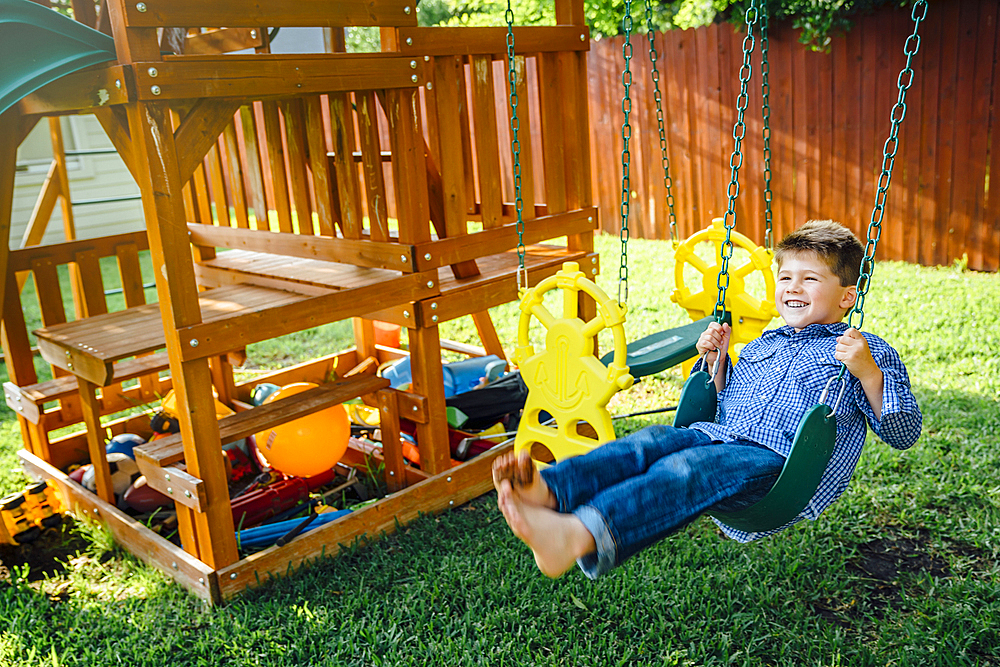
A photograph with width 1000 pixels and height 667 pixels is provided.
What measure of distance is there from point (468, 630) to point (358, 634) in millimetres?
424

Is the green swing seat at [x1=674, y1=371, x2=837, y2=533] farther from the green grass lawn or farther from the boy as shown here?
the green grass lawn

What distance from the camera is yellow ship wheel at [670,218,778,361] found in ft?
12.1

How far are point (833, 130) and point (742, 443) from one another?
660 cm

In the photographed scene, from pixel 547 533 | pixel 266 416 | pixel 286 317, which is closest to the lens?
pixel 547 533

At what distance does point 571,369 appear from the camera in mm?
3318

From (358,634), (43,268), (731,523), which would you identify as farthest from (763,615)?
(43,268)

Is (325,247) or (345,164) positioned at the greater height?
(345,164)

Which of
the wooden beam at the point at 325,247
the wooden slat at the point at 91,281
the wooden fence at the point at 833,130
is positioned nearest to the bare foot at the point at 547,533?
the wooden beam at the point at 325,247

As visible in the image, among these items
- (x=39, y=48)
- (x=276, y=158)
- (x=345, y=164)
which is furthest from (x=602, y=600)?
(x=39, y=48)

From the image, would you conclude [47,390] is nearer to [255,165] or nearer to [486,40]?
[255,165]

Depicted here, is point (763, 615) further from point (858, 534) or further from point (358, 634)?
point (358, 634)

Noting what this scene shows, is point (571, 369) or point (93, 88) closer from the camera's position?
point (93, 88)

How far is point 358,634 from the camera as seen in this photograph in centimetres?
312

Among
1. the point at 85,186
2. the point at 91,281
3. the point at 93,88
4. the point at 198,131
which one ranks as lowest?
the point at 91,281
